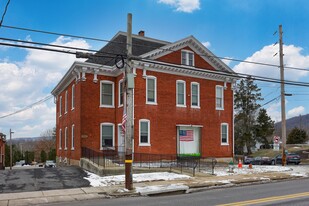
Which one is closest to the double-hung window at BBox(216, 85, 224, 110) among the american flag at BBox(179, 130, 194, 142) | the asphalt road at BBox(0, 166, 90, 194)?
the american flag at BBox(179, 130, 194, 142)

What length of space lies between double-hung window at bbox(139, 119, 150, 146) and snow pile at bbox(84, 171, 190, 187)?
5.77m

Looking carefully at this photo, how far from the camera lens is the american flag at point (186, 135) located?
1121 inches

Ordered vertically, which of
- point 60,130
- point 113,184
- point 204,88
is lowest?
point 113,184

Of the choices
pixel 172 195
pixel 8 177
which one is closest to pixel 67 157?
pixel 8 177

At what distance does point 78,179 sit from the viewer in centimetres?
1889

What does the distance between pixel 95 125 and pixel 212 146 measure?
10.5 meters

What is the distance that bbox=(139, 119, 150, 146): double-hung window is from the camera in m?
26.0

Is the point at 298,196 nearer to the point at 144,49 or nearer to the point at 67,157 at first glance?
the point at 144,49

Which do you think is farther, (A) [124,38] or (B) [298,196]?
(A) [124,38]

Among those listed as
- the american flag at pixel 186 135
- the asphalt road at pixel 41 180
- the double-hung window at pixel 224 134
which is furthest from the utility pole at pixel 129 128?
the double-hung window at pixel 224 134

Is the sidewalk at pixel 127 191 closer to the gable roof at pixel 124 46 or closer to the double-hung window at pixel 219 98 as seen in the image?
the double-hung window at pixel 219 98

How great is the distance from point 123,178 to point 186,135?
430 inches

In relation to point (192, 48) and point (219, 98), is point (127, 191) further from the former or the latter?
point (219, 98)

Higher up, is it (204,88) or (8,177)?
(204,88)
